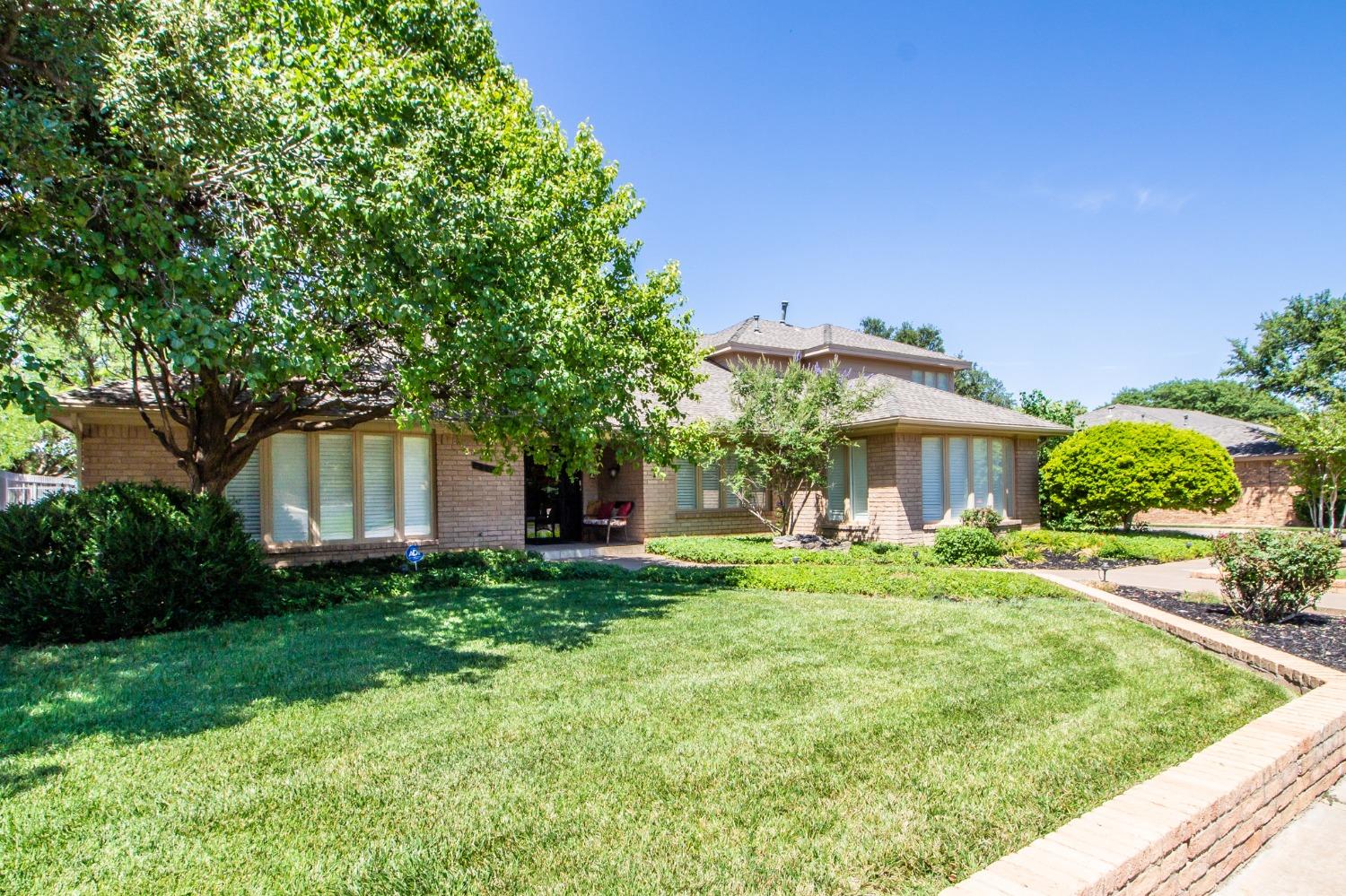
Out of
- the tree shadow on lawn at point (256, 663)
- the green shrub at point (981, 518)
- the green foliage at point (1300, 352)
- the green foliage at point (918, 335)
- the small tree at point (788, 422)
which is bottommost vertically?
the tree shadow on lawn at point (256, 663)

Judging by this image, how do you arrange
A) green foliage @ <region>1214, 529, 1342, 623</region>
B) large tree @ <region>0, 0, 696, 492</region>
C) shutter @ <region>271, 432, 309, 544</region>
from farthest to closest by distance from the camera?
shutter @ <region>271, 432, 309, 544</region> → green foliage @ <region>1214, 529, 1342, 623</region> → large tree @ <region>0, 0, 696, 492</region>

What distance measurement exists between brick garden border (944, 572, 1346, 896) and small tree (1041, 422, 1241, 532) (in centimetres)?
1314

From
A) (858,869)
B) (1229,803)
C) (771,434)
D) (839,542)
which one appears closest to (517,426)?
(858,869)

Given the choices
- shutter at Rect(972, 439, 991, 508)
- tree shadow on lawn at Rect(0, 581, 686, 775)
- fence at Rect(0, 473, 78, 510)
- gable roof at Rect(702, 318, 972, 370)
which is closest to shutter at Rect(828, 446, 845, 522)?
shutter at Rect(972, 439, 991, 508)

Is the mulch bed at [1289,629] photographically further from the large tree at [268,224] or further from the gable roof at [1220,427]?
the gable roof at [1220,427]

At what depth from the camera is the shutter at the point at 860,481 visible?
16.5m

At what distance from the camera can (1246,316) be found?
88.4ft

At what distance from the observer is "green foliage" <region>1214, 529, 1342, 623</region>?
6.84 m

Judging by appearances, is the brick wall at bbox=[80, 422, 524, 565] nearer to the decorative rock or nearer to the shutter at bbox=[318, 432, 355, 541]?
the shutter at bbox=[318, 432, 355, 541]

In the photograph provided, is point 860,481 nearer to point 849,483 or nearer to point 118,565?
point 849,483

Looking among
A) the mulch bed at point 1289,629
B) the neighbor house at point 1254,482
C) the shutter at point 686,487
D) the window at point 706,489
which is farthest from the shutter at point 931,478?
the neighbor house at point 1254,482

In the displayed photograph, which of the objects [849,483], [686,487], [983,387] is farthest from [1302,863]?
[983,387]

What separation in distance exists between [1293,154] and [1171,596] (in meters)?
9.26

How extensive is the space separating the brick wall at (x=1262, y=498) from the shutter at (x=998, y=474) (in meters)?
11.4
